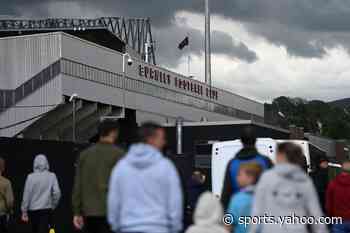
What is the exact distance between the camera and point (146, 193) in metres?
6.49

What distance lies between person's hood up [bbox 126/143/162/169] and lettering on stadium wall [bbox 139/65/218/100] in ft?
156

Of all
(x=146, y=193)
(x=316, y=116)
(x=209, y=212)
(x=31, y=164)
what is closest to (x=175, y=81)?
(x=31, y=164)

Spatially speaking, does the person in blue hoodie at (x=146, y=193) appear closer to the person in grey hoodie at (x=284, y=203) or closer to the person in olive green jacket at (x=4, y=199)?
the person in grey hoodie at (x=284, y=203)

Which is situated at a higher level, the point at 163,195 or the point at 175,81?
the point at 175,81

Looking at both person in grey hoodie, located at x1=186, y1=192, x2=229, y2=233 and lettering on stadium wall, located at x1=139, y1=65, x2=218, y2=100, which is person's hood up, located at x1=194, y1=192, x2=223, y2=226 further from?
lettering on stadium wall, located at x1=139, y1=65, x2=218, y2=100

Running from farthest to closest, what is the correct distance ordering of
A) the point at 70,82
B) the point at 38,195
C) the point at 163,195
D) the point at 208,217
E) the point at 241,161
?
the point at 70,82 < the point at 38,195 < the point at 241,161 < the point at 208,217 < the point at 163,195

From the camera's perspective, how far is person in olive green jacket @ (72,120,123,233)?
8328 millimetres

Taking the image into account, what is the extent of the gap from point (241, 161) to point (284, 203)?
1840mm

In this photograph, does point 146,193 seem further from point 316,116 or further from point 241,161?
point 316,116

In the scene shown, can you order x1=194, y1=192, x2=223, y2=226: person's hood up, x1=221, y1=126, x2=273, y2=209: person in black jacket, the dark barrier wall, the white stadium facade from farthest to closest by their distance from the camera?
the white stadium facade, the dark barrier wall, x1=221, y1=126, x2=273, y2=209: person in black jacket, x1=194, y1=192, x2=223, y2=226: person's hood up

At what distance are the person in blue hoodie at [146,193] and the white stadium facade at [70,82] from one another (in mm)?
33637

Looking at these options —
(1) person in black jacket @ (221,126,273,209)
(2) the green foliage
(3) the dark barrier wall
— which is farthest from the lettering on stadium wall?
(2) the green foliage

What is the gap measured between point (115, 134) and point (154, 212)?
7.15ft

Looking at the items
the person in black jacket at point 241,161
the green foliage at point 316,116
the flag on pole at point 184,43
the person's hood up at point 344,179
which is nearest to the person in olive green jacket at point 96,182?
the person in black jacket at point 241,161
